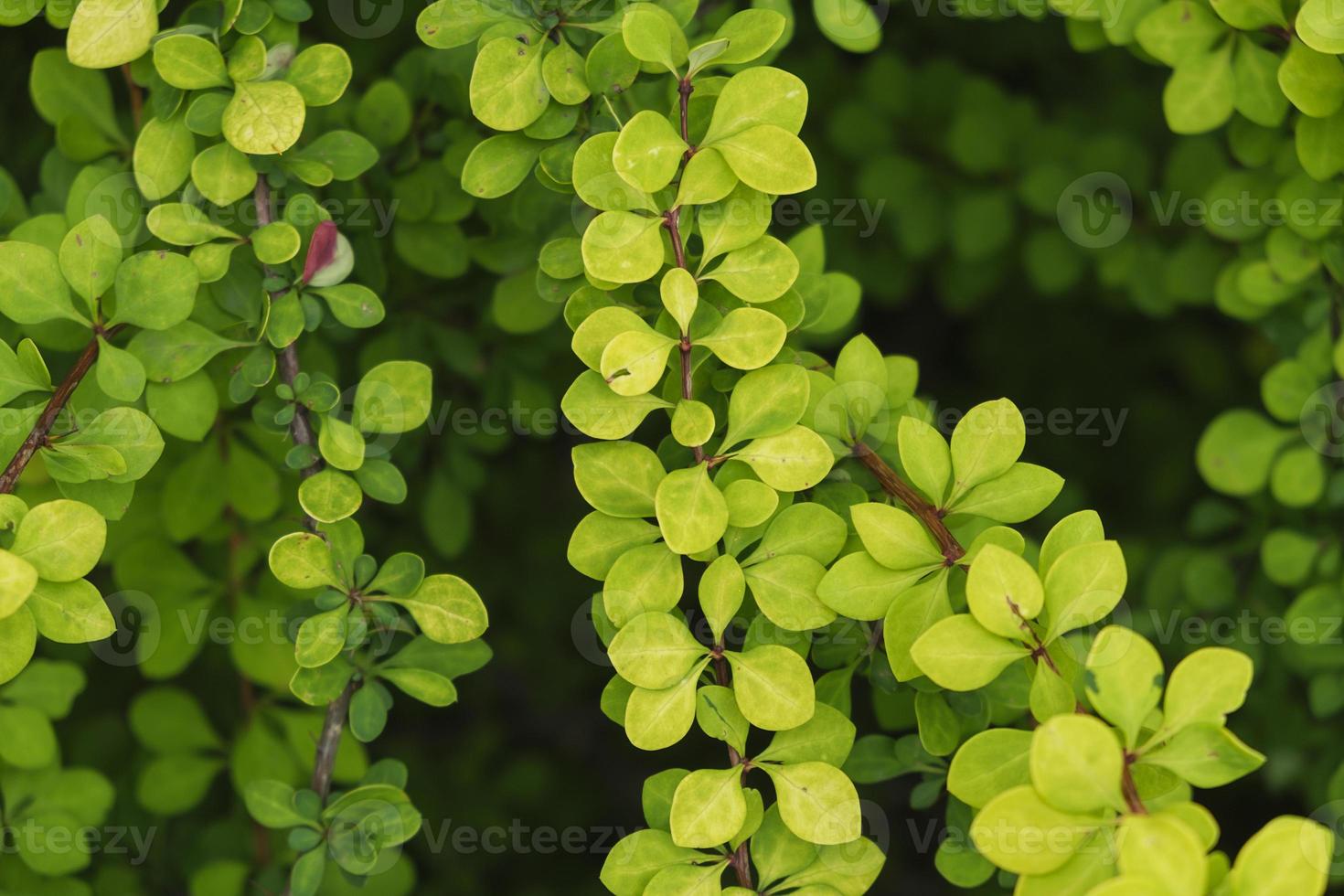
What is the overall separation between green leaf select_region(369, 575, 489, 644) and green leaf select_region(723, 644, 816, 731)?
8.8 inches

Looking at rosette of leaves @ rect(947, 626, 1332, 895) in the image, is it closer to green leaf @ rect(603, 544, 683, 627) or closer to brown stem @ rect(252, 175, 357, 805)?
green leaf @ rect(603, 544, 683, 627)

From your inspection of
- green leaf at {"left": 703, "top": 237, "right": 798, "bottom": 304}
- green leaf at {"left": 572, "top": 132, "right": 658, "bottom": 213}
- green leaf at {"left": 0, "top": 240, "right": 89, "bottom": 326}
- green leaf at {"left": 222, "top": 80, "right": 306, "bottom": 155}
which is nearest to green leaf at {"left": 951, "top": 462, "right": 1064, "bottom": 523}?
green leaf at {"left": 703, "top": 237, "right": 798, "bottom": 304}

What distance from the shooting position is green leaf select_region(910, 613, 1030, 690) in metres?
0.80

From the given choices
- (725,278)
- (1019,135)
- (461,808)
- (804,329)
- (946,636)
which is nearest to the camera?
(946,636)

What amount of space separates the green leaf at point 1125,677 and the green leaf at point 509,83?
Result: 592 millimetres

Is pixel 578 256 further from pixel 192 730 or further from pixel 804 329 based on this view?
pixel 192 730

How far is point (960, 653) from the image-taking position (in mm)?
804

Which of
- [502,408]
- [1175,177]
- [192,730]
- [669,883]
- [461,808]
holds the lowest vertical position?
[461,808]

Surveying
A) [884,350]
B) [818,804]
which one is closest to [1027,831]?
[818,804]

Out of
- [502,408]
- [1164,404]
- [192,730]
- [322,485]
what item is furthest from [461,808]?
[1164,404]

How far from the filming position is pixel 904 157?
1.75 meters

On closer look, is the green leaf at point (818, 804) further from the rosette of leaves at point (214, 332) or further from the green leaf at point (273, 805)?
the green leaf at point (273, 805)

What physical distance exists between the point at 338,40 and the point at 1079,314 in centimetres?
140

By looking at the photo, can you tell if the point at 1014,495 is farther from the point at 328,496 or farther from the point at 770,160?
the point at 328,496
